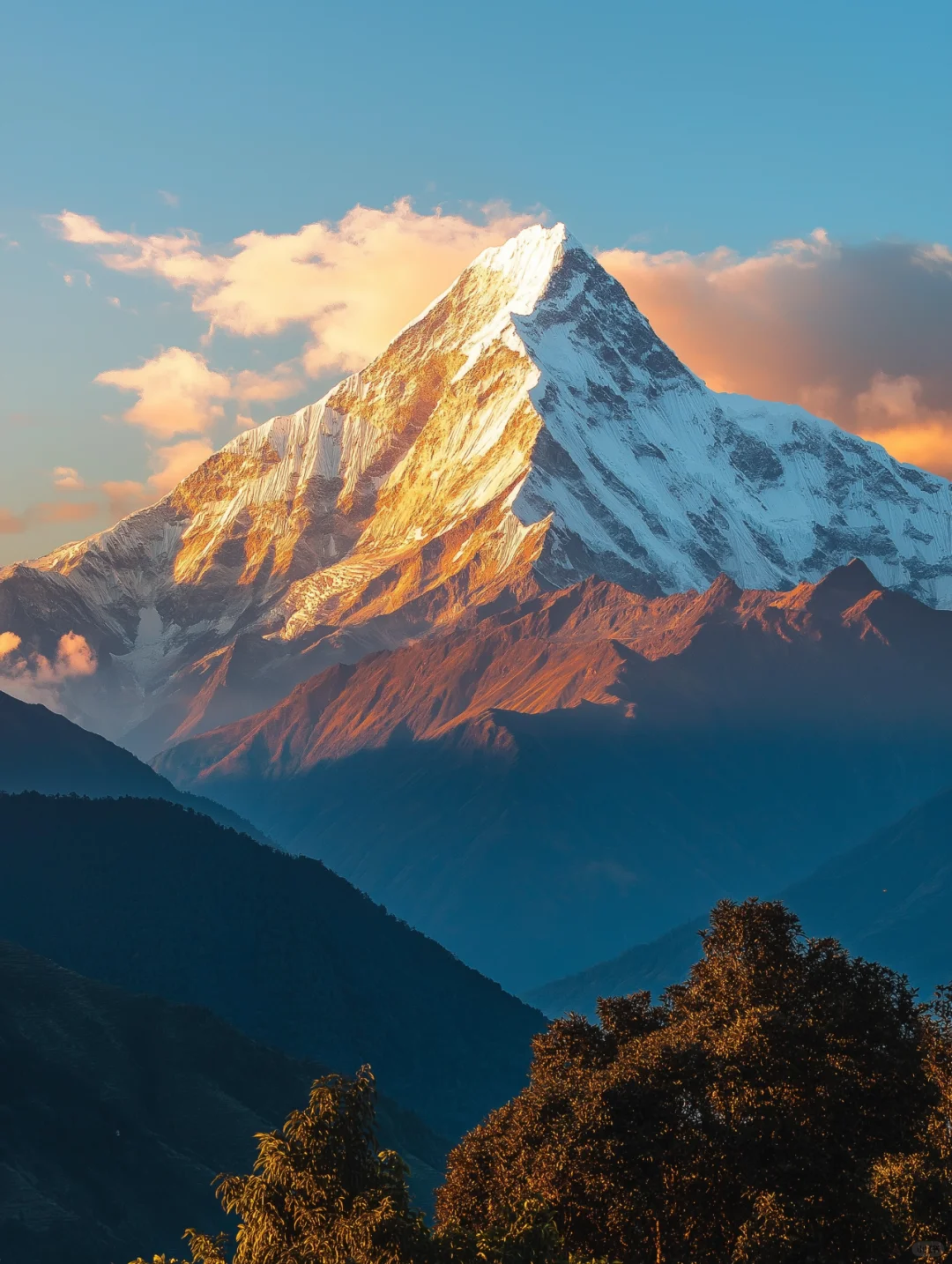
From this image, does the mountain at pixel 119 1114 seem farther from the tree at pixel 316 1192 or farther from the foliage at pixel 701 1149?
the tree at pixel 316 1192

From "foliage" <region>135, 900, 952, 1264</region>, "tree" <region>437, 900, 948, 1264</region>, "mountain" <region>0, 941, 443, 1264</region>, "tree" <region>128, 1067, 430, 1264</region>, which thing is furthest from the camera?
"mountain" <region>0, 941, 443, 1264</region>

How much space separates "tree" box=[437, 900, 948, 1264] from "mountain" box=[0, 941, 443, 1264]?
311 feet

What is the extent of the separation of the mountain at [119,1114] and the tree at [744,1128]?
94.7 metres

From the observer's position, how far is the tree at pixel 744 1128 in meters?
50.1

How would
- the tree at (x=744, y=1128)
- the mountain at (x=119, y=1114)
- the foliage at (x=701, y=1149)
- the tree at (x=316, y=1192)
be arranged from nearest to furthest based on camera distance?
the tree at (x=316, y=1192) → the foliage at (x=701, y=1149) → the tree at (x=744, y=1128) → the mountain at (x=119, y=1114)

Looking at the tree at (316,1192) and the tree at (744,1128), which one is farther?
the tree at (744,1128)

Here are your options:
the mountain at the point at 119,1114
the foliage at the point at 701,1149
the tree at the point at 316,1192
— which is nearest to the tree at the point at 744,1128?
the foliage at the point at 701,1149

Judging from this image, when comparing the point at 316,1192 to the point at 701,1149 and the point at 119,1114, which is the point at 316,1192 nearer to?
the point at 701,1149

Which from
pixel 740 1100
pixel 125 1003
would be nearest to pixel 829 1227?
pixel 740 1100

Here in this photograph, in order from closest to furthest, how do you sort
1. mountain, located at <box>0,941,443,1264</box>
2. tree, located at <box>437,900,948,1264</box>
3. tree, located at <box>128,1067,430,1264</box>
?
1. tree, located at <box>128,1067,430,1264</box>
2. tree, located at <box>437,900,948,1264</box>
3. mountain, located at <box>0,941,443,1264</box>

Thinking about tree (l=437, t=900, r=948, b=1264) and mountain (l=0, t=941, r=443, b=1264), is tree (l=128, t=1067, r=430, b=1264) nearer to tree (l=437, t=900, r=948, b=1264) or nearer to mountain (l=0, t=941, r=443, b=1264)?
tree (l=437, t=900, r=948, b=1264)

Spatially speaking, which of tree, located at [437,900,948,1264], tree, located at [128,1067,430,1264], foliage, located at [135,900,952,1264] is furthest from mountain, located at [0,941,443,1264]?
tree, located at [128,1067,430,1264]

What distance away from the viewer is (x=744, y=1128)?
5144cm

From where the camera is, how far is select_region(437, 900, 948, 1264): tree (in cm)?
5012
